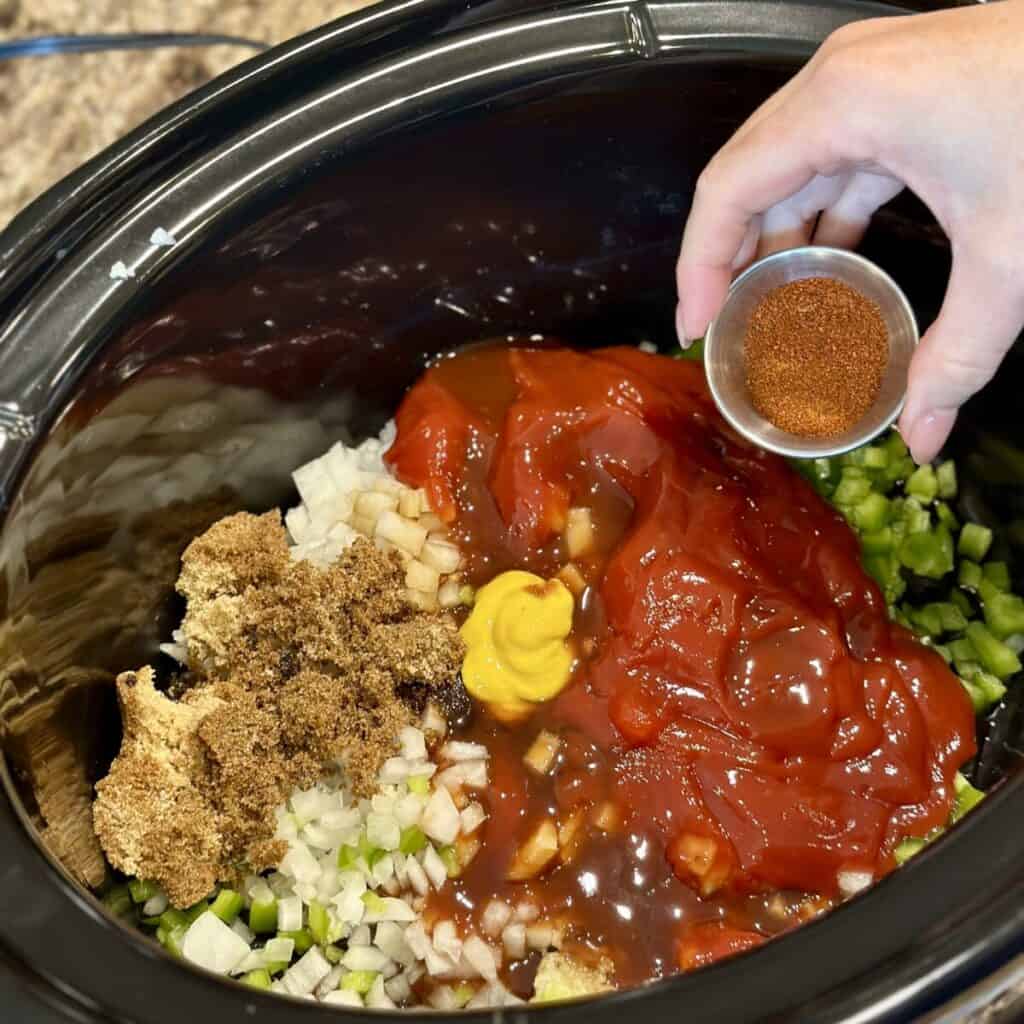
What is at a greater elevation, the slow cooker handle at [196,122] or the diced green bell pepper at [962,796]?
the slow cooker handle at [196,122]

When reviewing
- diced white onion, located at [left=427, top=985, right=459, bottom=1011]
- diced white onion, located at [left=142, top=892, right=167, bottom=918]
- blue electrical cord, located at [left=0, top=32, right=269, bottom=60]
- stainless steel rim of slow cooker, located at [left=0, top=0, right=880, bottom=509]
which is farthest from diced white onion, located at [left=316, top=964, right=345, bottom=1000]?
blue electrical cord, located at [left=0, top=32, right=269, bottom=60]

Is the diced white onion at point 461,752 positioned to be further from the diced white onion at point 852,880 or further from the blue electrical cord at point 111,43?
the blue electrical cord at point 111,43

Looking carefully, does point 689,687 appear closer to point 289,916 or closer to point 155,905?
point 289,916

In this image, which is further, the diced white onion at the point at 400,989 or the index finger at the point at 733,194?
the diced white onion at the point at 400,989


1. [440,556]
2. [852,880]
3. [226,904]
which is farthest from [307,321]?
[852,880]

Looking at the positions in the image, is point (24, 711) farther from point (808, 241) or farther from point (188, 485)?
point (808, 241)

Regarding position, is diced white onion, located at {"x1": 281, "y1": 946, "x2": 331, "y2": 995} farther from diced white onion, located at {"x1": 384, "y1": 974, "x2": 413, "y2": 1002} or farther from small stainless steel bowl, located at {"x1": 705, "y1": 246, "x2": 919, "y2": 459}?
small stainless steel bowl, located at {"x1": 705, "y1": 246, "x2": 919, "y2": 459}

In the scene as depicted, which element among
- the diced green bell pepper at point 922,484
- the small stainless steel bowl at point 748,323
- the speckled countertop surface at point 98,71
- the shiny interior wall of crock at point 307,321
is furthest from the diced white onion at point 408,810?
the speckled countertop surface at point 98,71
